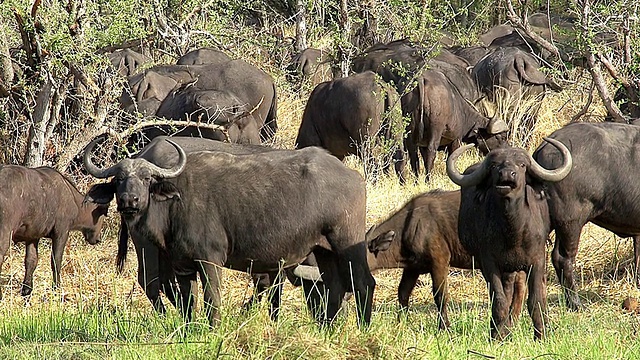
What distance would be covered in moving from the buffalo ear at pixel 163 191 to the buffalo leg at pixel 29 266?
2.84 m

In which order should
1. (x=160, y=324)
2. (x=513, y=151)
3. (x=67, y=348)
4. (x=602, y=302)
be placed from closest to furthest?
(x=67, y=348)
(x=160, y=324)
(x=513, y=151)
(x=602, y=302)

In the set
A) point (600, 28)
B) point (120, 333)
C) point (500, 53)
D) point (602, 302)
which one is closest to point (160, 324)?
point (120, 333)

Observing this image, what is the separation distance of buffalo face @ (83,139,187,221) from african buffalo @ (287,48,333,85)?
36.3 ft

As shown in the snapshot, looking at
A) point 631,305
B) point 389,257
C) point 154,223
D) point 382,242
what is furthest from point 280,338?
point 631,305

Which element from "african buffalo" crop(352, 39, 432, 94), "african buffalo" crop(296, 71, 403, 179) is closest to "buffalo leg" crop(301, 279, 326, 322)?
"african buffalo" crop(296, 71, 403, 179)

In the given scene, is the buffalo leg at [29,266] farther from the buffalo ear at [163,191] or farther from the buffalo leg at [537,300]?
the buffalo leg at [537,300]

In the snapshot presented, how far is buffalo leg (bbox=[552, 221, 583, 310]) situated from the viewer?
28.0 feet

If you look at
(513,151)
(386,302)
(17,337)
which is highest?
(513,151)

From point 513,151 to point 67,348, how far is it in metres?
3.06

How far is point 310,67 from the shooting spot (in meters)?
19.4

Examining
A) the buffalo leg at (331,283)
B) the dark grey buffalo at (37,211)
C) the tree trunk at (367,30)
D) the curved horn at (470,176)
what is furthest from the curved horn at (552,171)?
the tree trunk at (367,30)

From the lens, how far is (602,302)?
908 cm

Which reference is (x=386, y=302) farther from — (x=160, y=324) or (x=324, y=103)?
(x=324, y=103)

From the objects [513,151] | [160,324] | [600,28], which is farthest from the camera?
[600,28]
